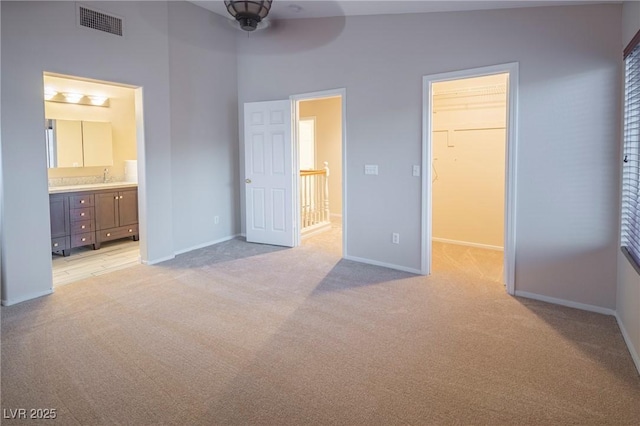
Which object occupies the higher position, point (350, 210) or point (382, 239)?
point (350, 210)

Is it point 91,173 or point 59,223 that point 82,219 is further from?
point 91,173

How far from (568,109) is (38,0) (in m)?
4.62

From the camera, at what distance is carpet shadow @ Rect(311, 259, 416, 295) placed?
391 cm

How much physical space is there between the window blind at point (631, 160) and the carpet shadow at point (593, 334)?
571mm

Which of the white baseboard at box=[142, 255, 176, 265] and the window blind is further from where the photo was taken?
the white baseboard at box=[142, 255, 176, 265]

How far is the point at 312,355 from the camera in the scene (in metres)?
2.56

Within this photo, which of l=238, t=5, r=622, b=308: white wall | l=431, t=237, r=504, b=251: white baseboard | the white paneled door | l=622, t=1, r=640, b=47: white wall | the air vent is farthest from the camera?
the white paneled door

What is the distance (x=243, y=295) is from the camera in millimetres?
3672

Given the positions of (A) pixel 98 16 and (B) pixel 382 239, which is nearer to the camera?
(A) pixel 98 16

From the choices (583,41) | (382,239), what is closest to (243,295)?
(382,239)

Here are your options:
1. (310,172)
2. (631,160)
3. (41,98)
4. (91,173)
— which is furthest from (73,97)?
(631,160)

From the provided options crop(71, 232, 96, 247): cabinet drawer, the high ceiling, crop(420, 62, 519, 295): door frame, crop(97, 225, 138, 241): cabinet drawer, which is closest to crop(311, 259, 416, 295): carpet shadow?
crop(420, 62, 519, 295): door frame

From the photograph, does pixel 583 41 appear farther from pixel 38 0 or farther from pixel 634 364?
pixel 38 0

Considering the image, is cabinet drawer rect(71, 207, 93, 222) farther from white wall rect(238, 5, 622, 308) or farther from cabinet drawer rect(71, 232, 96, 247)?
white wall rect(238, 5, 622, 308)
